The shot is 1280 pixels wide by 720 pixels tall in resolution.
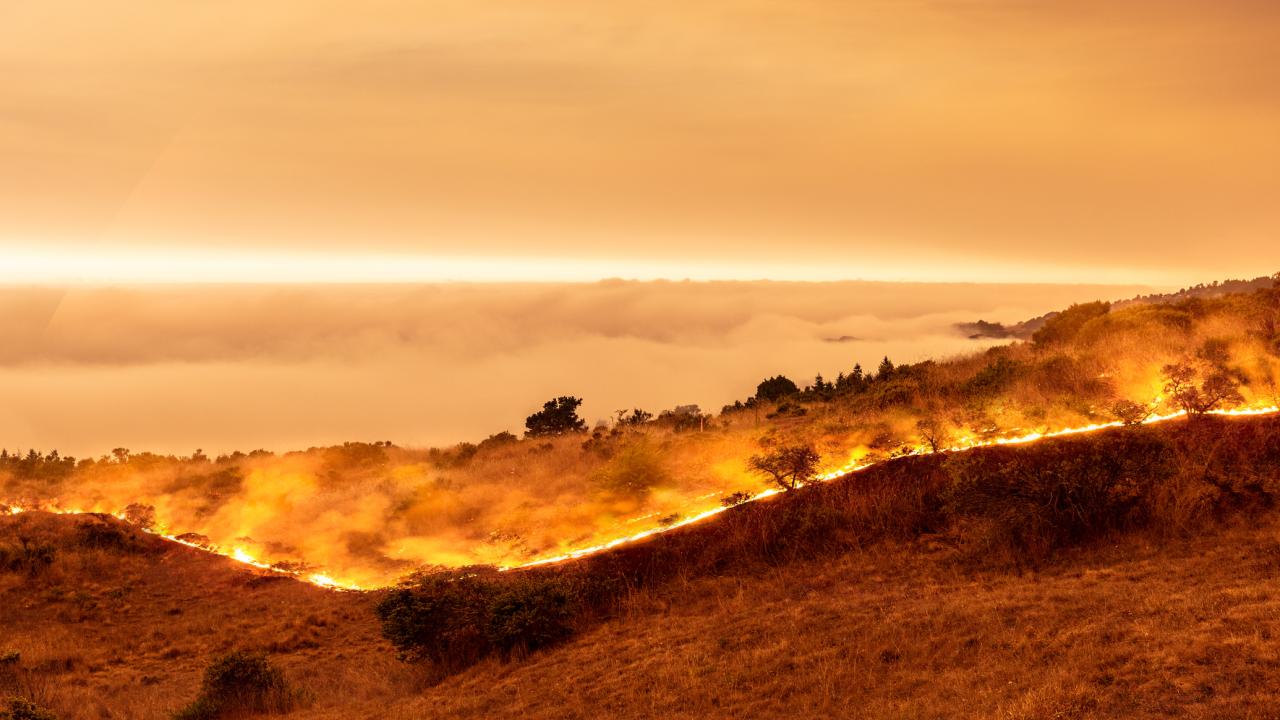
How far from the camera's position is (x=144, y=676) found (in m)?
12.5

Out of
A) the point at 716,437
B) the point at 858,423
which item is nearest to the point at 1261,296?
the point at 858,423

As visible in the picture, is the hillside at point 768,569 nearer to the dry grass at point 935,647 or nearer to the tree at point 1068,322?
the dry grass at point 935,647

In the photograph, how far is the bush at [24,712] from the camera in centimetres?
964

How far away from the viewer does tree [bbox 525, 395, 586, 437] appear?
33.8m

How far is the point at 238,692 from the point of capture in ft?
35.2

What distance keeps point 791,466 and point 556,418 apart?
21.1 m

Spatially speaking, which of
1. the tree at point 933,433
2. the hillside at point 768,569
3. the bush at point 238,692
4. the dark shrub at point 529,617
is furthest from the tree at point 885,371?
the bush at point 238,692

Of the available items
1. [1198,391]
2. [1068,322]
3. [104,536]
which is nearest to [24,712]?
[104,536]

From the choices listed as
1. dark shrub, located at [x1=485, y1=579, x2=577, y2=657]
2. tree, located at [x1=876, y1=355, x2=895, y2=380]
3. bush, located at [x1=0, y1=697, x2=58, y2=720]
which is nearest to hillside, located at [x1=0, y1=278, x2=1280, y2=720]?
dark shrub, located at [x1=485, y1=579, x2=577, y2=657]

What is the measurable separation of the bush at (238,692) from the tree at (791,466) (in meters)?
7.68

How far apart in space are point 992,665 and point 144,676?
11.5 m

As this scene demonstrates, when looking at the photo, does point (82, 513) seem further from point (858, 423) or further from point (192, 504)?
point (858, 423)

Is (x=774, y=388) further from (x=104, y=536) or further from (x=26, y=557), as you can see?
(x=26, y=557)

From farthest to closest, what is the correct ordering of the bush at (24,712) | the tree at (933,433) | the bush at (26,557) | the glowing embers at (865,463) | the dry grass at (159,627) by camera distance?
1. the bush at (26,557)
2. the tree at (933,433)
3. the glowing embers at (865,463)
4. the dry grass at (159,627)
5. the bush at (24,712)
